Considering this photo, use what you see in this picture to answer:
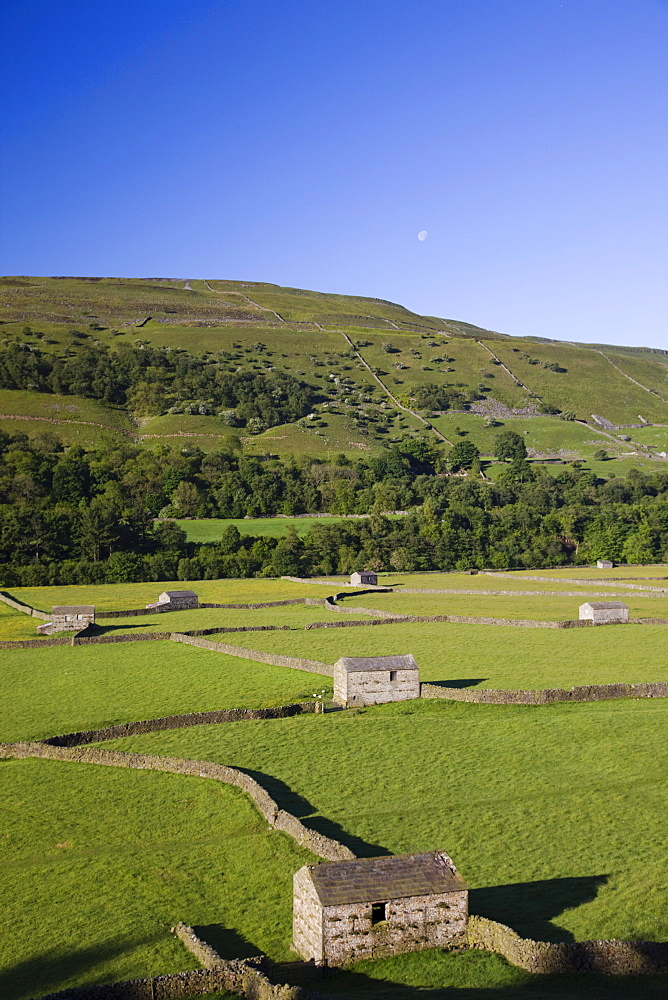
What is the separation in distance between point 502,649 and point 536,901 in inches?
1110

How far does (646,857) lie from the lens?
59.3 feet

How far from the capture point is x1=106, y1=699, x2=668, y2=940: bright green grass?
54.4ft

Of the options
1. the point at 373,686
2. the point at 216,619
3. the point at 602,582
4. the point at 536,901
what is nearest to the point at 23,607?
the point at 216,619

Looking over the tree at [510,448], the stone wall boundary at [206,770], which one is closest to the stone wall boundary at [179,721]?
the stone wall boundary at [206,770]

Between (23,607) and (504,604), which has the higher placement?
(504,604)

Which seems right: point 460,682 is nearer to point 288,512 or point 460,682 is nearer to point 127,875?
point 127,875

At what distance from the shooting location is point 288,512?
4326 inches

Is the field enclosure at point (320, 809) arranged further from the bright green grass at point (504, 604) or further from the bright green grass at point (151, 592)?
the bright green grass at point (151, 592)

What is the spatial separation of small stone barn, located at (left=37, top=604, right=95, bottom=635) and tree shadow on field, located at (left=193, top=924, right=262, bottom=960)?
130 feet

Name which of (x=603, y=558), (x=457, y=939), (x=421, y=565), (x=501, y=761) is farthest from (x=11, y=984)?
(x=603, y=558)

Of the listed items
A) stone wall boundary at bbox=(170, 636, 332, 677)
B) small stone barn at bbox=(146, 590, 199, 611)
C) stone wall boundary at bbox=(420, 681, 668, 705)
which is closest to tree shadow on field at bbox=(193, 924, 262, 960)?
stone wall boundary at bbox=(420, 681, 668, 705)

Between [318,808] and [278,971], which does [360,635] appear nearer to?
[318,808]

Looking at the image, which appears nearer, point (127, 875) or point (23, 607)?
point (127, 875)

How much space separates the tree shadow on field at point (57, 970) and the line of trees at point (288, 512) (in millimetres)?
70951
